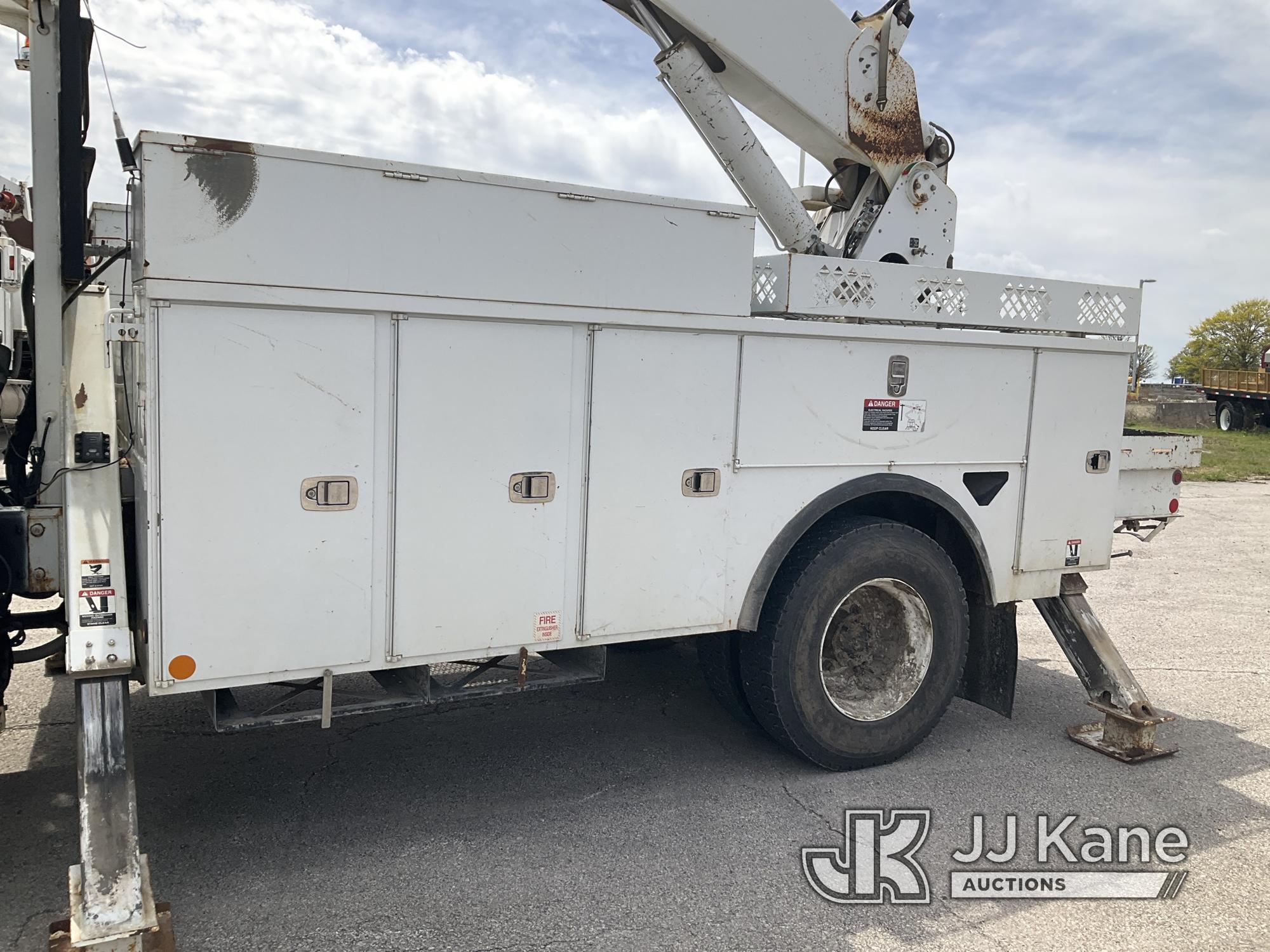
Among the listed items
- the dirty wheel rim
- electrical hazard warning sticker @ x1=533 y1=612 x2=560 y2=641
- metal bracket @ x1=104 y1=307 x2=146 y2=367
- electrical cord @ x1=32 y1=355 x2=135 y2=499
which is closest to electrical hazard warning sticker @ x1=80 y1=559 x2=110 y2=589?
electrical cord @ x1=32 y1=355 x2=135 y2=499

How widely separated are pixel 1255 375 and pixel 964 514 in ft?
107

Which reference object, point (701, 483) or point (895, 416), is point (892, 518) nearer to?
point (895, 416)

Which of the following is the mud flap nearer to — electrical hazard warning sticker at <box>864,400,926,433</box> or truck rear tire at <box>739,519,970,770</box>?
truck rear tire at <box>739,519,970,770</box>

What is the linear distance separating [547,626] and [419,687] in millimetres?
517

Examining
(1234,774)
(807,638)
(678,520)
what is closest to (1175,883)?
(1234,774)

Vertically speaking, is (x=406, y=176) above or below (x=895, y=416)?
above

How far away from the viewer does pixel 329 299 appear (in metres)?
3.37

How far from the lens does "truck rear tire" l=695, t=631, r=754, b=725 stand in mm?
4758

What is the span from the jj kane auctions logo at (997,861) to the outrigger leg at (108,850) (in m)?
2.17

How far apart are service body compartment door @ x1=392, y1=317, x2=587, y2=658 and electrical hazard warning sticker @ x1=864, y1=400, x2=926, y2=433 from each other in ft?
4.51

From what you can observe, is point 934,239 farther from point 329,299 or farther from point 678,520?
point 329,299

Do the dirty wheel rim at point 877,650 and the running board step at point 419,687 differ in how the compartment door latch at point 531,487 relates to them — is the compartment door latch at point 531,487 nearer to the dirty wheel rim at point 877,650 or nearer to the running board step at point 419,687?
the running board step at point 419,687

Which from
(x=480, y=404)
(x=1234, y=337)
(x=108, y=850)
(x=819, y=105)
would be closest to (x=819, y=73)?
(x=819, y=105)

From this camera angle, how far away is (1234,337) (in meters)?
62.4
